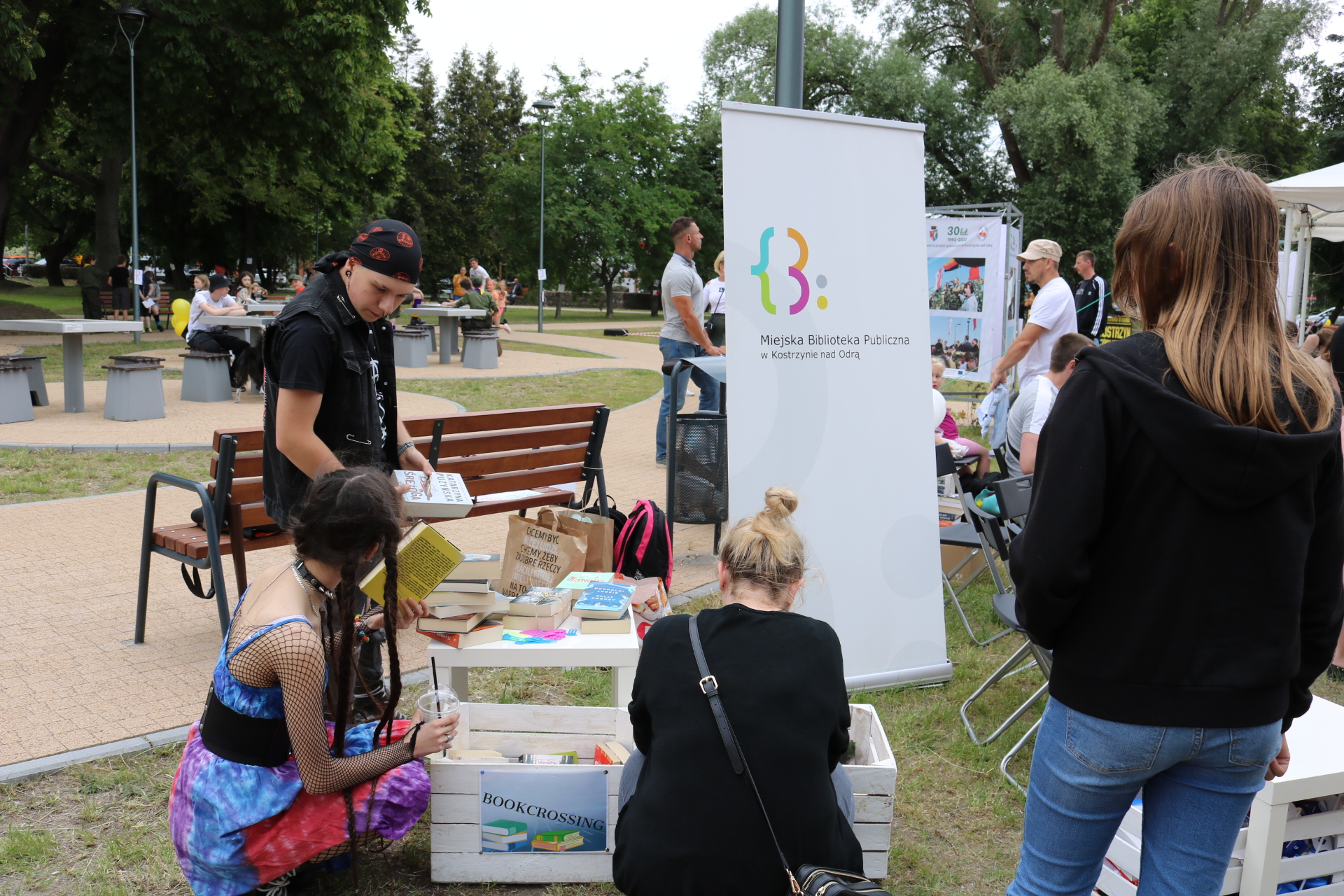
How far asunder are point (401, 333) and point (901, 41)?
18123mm

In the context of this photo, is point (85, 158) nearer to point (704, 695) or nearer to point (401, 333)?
point (401, 333)

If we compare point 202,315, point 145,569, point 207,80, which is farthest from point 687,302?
point 207,80

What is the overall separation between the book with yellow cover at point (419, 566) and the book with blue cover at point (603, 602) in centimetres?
62

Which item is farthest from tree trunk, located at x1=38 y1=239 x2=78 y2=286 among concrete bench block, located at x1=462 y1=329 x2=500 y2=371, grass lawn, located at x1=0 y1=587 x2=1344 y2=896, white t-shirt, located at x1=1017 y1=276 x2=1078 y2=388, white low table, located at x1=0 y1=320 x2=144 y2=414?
grass lawn, located at x1=0 y1=587 x2=1344 y2=896

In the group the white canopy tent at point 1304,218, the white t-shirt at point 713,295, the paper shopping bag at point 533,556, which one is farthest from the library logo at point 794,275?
the white t-shirt at point 713,295

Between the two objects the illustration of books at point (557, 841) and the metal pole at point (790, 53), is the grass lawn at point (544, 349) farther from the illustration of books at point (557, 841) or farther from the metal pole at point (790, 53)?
the illustration of books at point (557, 841)

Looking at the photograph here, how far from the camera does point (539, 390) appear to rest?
48.0 ft

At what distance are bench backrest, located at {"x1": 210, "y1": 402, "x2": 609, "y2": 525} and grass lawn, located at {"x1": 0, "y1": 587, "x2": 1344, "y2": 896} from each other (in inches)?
60.2

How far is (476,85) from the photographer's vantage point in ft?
184

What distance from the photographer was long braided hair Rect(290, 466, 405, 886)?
8.30ft

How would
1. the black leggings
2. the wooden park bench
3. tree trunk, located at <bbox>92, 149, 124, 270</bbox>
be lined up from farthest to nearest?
tree trunk, located at <bbox>92, 149, 124, 270</bbox> < the black leggings < the wooden park bench

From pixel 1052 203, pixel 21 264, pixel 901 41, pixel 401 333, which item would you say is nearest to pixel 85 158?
pixel 401 333

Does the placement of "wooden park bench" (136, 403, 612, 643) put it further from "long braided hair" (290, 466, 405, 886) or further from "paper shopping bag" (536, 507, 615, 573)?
"long braided hair" (290, 466, 405, 886)

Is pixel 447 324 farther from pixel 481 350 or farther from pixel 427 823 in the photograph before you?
pixel 427 823
